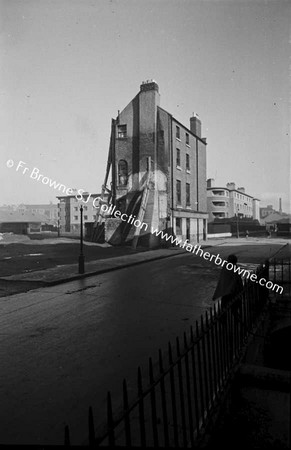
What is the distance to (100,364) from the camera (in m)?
5.64

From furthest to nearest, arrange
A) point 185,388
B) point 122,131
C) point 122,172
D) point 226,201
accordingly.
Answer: point 226,201, point 122,131, point 122,172, point 185,388

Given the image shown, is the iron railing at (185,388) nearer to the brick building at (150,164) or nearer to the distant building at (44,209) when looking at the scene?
the brick building at (150,164)

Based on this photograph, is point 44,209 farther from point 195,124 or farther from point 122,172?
point 122,172

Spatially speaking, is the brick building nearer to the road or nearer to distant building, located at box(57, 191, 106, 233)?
the road

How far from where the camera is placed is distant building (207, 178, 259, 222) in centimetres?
7900

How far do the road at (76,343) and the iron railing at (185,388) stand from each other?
1.84 feet

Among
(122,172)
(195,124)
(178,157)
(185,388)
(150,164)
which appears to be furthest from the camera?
(195,124)

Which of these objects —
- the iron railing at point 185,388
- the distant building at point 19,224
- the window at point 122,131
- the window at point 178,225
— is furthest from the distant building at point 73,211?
the iron railing at point 185,388

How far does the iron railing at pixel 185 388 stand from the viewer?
2.56 m

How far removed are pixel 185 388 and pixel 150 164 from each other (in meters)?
30.6

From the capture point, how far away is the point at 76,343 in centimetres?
676

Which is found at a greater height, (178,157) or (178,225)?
(178,157)

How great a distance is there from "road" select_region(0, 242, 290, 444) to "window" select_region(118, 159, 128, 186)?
23303 millimetres

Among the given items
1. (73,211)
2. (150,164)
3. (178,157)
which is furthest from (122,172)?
(73,211)
